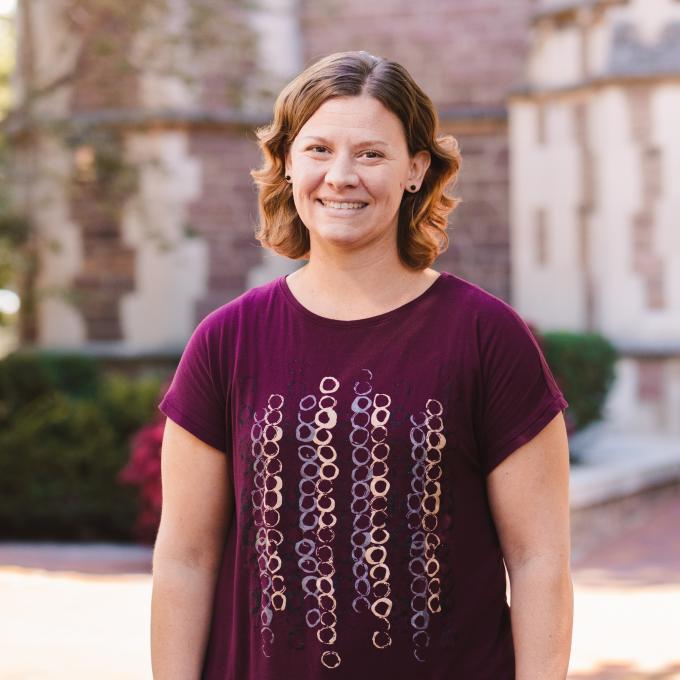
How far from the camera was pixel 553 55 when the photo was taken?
1219 centimetres

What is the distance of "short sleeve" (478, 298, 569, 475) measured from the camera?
6.55 ft

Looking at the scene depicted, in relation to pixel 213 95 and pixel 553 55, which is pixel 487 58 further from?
pixel 213 95

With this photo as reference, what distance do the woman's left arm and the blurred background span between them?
691cm

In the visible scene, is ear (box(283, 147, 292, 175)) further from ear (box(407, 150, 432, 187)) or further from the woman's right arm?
the woman's right arm

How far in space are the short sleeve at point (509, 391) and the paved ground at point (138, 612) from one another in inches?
120

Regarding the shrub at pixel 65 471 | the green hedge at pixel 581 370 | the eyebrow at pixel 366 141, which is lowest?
the shrub at pixel 65 471

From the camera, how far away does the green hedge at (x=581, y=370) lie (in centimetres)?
997

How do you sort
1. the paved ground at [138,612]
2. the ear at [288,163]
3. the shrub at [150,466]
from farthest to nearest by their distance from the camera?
1. the shrub at [150,466]
2. the paved ground at [138,612]
3. the ear at [288,163]

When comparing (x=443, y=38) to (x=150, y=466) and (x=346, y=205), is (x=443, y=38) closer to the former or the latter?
(x=150, y=466)

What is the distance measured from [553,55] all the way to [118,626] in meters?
8.25

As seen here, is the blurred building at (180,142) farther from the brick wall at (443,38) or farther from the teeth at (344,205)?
the teeth at (344,205)

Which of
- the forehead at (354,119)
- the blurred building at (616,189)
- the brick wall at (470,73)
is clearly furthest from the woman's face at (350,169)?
the brick wall at (470,73)

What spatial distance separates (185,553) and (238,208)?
11179 millimetres

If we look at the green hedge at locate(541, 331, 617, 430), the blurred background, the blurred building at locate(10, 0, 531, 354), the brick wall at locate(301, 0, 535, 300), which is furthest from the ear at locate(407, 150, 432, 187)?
the brick wall at locate(301, 0, 535, 300)
